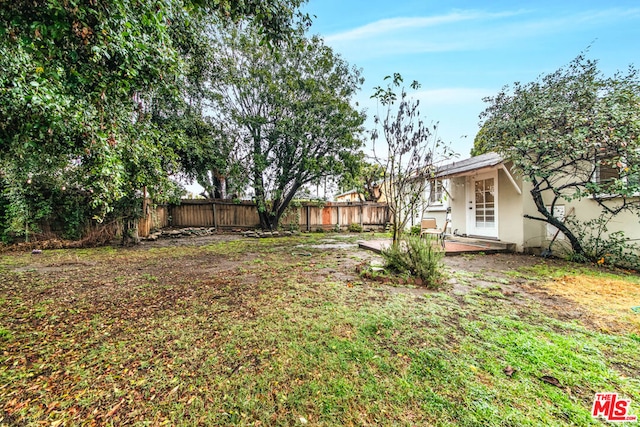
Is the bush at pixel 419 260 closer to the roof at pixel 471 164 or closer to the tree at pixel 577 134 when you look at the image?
the roof at pixel 471 164

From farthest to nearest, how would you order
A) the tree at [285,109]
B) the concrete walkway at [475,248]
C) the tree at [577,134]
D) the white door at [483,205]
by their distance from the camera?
1. the tree at [285,109]
2. the white door at [483,205]
3. the concrete walkway at [475,248]
4. the tree at [577,134]

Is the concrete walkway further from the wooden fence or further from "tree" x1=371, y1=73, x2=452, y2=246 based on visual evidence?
the wooden fence

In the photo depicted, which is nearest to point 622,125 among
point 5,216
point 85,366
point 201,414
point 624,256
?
point 624,256

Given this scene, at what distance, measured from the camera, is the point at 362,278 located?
4.35 metres

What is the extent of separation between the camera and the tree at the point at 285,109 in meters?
9.85

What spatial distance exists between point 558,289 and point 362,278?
2993 mm

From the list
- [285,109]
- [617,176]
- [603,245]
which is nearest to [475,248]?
[603,245]

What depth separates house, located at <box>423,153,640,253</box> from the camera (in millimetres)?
6020

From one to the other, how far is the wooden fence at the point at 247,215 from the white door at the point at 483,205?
272 inches

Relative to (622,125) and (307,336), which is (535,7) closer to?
(622,125)

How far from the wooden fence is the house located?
20.0 feet

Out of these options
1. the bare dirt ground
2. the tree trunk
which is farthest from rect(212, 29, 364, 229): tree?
the tree trunk

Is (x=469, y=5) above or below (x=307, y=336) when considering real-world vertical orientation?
above

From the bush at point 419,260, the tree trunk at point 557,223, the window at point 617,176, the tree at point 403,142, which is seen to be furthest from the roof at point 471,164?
the bush at point 419,260
